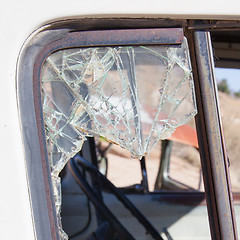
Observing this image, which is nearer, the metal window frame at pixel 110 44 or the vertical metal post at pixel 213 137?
the metal window frame at pixel 110 44

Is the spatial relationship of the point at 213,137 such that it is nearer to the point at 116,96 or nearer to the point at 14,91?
the point at 116,96

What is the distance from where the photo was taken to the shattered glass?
1110 mm

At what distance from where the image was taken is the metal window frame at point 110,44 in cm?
101

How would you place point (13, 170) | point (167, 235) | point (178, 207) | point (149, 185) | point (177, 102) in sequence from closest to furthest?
1. point (13, 170)
2. point (177, 102)
3. point (167, 235)
4. point (178, 207)
5. point (149, 185)

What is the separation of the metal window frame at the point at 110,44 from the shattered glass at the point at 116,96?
34mm

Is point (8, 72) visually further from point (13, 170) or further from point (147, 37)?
point (147, 37)

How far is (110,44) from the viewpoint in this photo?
42.5 inches

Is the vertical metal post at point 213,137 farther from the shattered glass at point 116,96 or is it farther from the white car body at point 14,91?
the white car body at point 14,91

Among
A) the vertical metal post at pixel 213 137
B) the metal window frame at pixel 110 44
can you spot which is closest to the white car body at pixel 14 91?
the metal window frame at pixel 110 44

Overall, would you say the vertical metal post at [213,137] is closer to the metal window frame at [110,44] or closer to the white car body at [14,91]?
the metal window frame at [110,44]

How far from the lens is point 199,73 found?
3.75 feet

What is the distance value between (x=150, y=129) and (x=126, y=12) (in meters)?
0.34

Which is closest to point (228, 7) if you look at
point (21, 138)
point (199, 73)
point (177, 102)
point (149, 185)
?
point (199, 73)

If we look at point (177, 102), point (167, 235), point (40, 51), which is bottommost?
point (167, 235)
